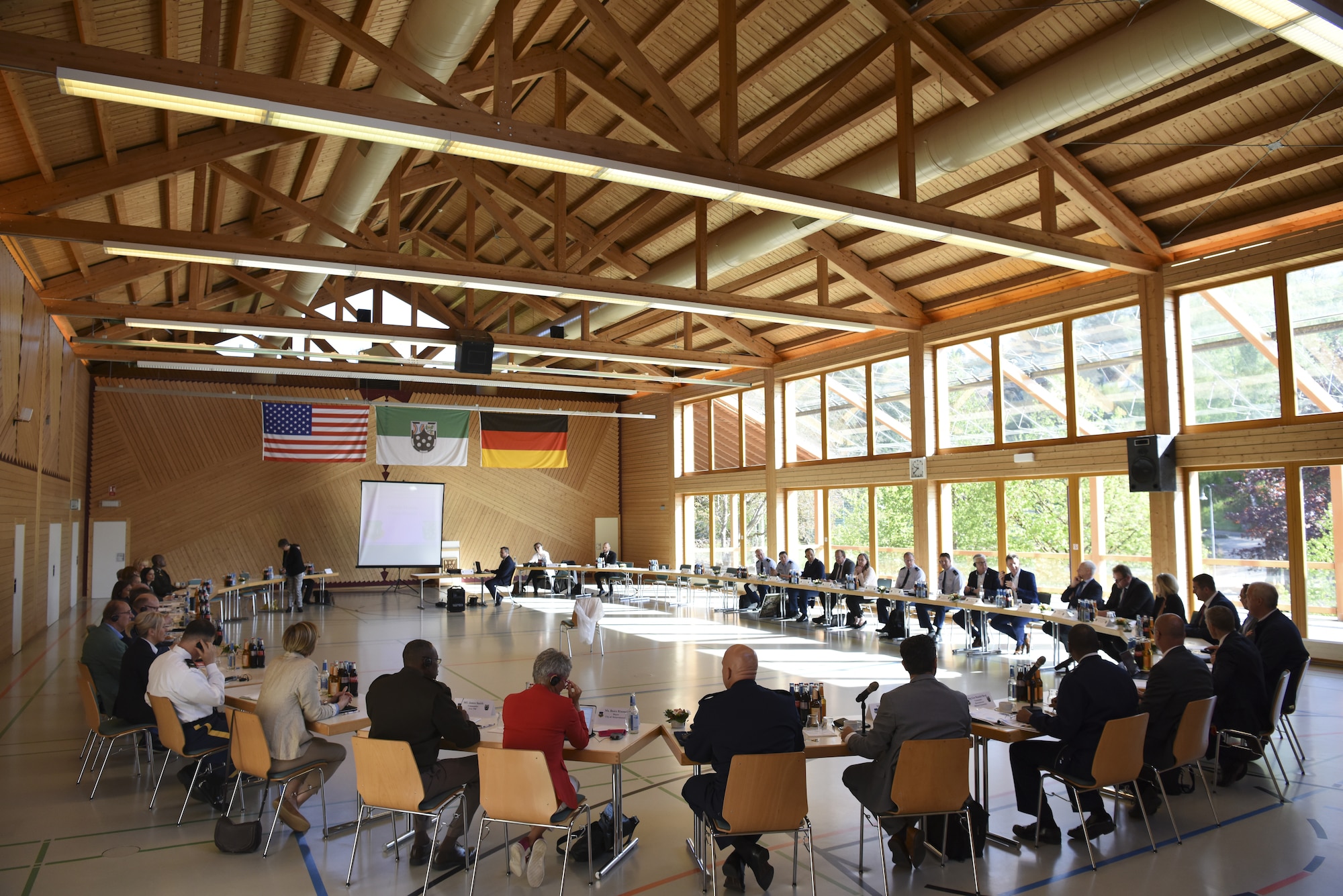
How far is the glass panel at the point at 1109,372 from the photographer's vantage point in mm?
10969

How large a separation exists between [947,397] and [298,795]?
39.3 ft

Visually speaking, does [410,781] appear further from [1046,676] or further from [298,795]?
[1046,676]

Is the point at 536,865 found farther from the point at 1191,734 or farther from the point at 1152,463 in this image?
the point at 1152,463

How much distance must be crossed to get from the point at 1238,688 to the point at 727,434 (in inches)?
586

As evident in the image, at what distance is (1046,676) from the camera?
8.52 meters

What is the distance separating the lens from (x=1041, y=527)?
12.5 m

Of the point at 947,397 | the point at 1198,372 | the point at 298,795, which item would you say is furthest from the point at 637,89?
the point at 298,795

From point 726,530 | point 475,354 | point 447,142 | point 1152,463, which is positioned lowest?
point 726,530

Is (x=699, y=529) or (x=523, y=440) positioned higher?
(x=523, y=440)

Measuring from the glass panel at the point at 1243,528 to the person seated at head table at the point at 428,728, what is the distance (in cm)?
938

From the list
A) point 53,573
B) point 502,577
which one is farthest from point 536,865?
point 502,577

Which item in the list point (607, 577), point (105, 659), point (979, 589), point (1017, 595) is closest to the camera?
point (105, 659)

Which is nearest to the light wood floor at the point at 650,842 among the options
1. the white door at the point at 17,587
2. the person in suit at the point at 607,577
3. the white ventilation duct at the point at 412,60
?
the white door at the point at 17,587

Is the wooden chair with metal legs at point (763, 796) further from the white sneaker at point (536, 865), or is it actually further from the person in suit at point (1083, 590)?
the person in suit at point (1083, 590)
